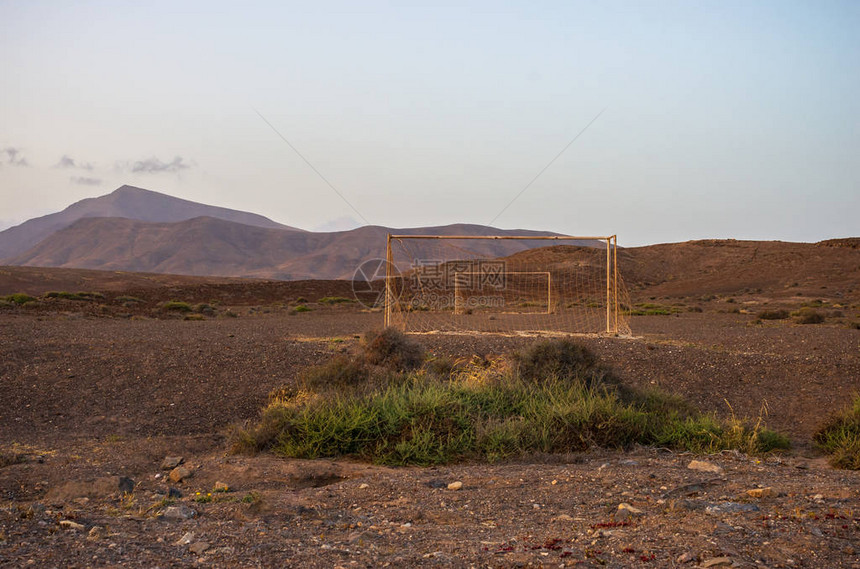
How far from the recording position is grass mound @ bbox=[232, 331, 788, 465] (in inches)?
232

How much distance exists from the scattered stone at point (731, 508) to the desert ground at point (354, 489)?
0.05 feet

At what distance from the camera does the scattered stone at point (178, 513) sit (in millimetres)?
3908

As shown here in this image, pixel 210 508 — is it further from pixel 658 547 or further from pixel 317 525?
pixel 658 547

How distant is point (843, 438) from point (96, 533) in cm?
613

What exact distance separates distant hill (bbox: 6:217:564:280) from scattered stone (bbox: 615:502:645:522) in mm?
117537

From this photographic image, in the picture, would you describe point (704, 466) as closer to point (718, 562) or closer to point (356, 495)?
point (718, 562)

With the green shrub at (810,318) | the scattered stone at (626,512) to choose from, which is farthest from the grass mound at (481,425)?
the green shrub at (810,318)

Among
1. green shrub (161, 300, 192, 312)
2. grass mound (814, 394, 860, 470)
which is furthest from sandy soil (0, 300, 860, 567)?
green shrub (161, 300, 192, 312)

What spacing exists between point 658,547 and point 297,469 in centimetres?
301

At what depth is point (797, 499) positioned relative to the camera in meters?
3.91

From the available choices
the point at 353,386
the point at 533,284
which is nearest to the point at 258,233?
the point at 533,284

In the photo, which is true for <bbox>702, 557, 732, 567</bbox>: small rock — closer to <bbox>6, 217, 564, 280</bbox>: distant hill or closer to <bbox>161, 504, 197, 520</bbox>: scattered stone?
<bbox>161, 504, 197, 520</bbox>: scattered stone

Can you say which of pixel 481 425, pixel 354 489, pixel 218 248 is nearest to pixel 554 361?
pixel 481 425

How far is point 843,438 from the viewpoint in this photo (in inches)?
242
